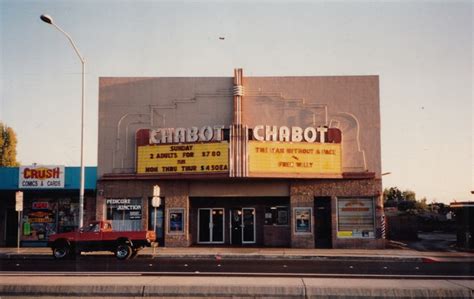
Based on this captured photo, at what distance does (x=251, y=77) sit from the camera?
29.5 metres

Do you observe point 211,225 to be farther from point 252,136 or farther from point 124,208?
point 252,136

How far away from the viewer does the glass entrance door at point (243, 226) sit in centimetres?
3088

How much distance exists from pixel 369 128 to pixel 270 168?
21.2 feet

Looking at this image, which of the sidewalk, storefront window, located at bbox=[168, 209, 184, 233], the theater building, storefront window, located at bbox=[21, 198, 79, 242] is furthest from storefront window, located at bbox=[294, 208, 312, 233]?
storefront window, located at bbox=[21, 198, 79, 242]

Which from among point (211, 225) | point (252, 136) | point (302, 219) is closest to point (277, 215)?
point (302, 219)

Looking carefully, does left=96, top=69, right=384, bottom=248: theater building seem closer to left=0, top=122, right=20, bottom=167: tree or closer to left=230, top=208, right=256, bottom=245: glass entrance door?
left=230, top=208, right=256, bottom=245: glass entrance door

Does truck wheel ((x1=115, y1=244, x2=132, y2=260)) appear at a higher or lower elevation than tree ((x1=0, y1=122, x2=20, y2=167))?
lower

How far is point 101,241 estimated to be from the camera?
905 inches

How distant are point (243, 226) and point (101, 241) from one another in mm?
10271

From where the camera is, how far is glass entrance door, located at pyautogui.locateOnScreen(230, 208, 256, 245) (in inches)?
1216

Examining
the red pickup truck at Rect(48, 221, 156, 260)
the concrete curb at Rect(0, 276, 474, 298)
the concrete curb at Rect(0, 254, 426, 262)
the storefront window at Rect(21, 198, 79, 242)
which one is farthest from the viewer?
the storefront window at Rect(21, 198, 79, 242)

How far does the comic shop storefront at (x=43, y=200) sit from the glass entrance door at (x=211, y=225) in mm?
6429

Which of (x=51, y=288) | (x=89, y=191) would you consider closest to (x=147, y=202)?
(x=89, y=191)

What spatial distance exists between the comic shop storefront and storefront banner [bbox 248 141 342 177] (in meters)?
9.69
